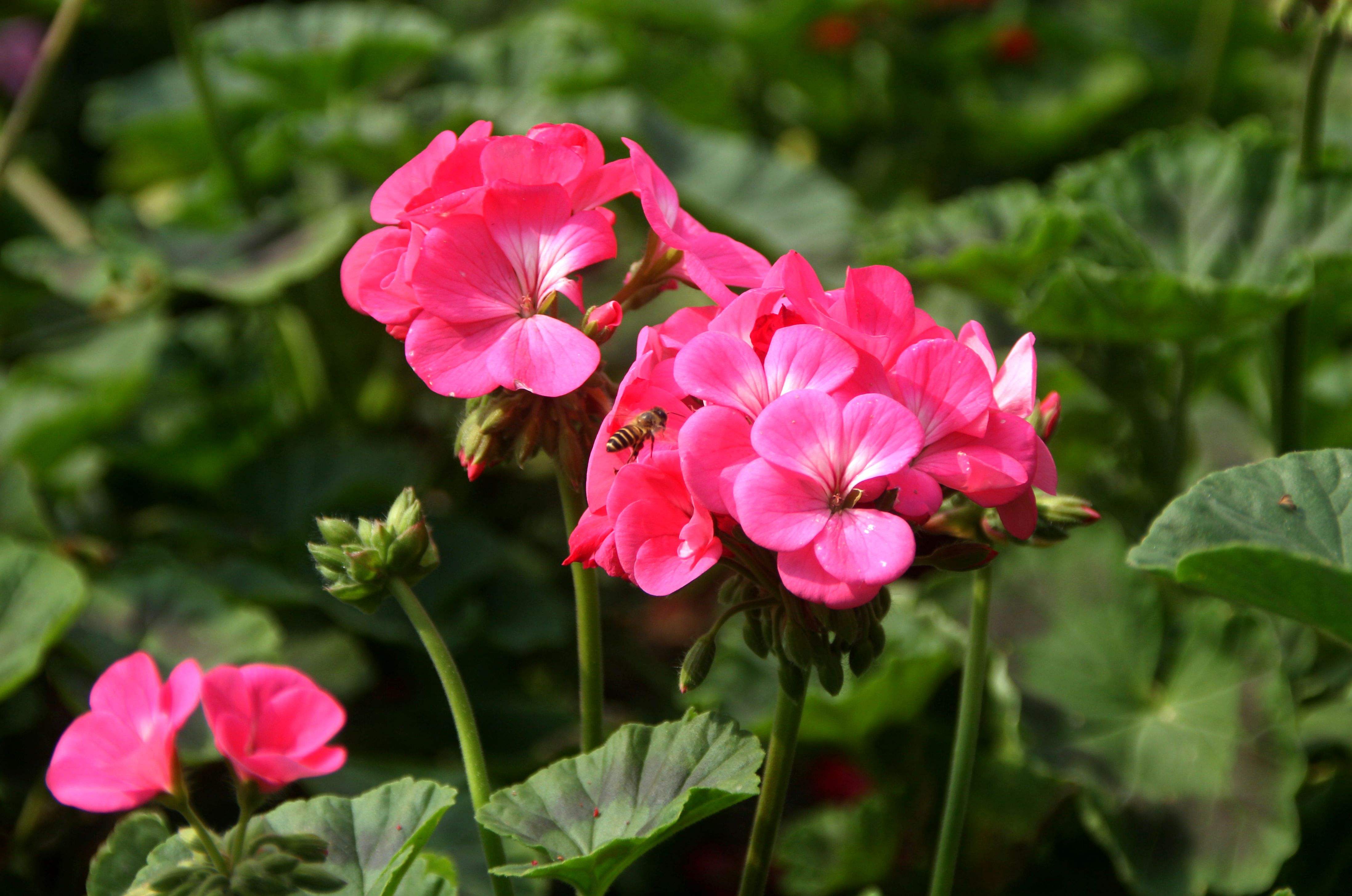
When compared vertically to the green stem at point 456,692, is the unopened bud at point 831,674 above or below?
above

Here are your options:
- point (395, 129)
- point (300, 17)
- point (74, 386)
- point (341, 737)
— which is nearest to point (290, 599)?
point (341, 737)

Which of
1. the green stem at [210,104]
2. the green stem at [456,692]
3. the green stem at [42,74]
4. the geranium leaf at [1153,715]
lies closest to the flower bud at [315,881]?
the green stem at [456,692]

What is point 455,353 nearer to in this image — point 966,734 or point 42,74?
point 966,734

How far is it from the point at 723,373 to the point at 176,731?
45 centimetres

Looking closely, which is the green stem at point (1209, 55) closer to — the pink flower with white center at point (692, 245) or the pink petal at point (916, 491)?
the pink flower with white center at point (692, 245)

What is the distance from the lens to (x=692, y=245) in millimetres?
808

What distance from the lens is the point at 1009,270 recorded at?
5.17 ft

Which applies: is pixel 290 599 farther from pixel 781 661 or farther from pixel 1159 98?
pixel 1159 98

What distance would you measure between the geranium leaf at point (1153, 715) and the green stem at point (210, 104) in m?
1.45

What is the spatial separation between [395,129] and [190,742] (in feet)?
4.00

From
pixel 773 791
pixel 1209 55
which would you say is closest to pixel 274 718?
pixel 773 791

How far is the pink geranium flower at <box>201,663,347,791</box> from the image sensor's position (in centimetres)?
78

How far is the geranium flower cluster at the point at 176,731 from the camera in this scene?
774 mm

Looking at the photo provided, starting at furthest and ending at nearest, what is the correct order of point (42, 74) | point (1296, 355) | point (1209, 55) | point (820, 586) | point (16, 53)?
1. point (16, 53)
2. point (1209, 55)
3. point (42, 74)
4. point (1296, 355)
5. point (820, 586)
